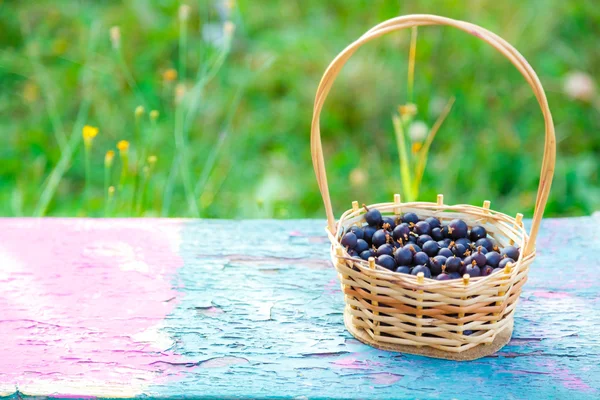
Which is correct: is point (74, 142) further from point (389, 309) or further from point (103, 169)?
point (389, 309)

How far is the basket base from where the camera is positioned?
3.56ft

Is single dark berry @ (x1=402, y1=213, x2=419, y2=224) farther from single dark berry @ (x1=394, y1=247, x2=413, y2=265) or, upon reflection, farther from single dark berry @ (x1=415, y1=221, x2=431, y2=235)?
single dark berry @ (x1=394, y1=247, x2=413, y2=265)

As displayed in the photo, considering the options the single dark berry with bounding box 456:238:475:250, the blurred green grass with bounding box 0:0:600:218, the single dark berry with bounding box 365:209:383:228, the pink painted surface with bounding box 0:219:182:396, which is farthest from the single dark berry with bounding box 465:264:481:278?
the blurred green grass with bounding box 0:0:600:218

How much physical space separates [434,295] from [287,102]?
6.01 ft

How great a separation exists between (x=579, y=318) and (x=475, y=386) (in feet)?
1.00

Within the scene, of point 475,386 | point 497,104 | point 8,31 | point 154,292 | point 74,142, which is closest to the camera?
point 475,386

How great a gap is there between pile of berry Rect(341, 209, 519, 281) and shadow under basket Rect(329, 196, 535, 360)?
0.11 feet

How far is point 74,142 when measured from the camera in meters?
2.39

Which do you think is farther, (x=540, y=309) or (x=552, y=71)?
(x=552, y=71)

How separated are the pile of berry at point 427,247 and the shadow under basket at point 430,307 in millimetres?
34

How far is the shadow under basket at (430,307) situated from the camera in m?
1.00

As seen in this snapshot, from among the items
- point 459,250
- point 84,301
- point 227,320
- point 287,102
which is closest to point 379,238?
point 459,250

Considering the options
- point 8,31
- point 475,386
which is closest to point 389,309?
point 475,386

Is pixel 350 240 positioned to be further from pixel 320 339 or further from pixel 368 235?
pixel 320 339
